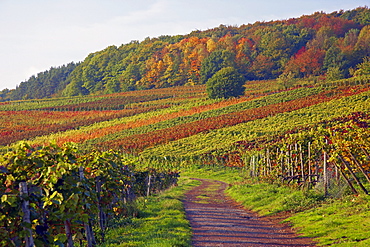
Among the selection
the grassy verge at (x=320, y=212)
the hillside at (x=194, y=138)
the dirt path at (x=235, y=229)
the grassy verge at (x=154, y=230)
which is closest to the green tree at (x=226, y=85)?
the hillside at (x=194, y=138)

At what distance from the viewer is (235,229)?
13.2 meters

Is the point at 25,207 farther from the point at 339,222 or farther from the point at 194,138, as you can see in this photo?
the point at 194,138

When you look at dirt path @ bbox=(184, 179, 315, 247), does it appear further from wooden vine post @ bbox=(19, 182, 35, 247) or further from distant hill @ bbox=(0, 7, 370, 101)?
distant hill @ bbox=(0, 7, 370, 101)

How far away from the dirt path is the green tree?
78.3 metres

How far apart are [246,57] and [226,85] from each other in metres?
49.8

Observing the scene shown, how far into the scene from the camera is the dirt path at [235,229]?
11.5 m

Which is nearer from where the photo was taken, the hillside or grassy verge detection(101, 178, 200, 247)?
the hillside

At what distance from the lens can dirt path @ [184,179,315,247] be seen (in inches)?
451

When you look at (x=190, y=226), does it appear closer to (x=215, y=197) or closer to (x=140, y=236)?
(x=140, y=236)

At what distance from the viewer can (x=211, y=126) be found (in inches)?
2630

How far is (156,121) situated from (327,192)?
216 feet

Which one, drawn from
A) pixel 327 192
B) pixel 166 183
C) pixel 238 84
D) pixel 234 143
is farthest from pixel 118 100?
pixel 327 192

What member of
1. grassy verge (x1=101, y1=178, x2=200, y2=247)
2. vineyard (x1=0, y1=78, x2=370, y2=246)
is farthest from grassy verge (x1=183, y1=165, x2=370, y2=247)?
grassy verge (x1=101, y1=178, x2=200, y2=247)

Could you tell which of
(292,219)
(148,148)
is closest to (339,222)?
(292,219)
